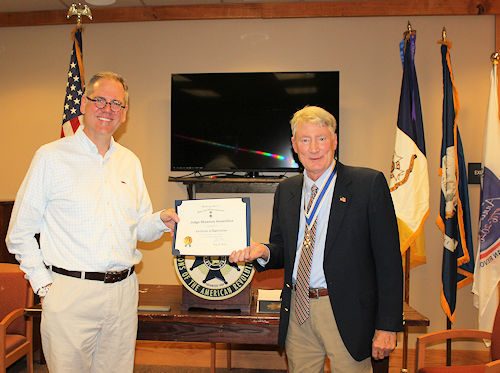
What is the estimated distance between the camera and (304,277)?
1786 millimetres

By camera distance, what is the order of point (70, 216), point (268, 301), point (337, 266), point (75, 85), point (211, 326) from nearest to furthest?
point (337, 266), point (70, 216), point (211, 326), point (268, 301), point (75, 85)

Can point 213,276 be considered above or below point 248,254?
below

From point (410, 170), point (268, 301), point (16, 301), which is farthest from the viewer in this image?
point (410, 170)

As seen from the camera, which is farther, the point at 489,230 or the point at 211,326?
the point at 489,230

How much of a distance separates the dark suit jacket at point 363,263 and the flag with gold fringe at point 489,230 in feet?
6.71

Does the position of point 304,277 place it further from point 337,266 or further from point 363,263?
point 363,263

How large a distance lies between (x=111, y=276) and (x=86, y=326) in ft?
0.78

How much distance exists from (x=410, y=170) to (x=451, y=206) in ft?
1.46

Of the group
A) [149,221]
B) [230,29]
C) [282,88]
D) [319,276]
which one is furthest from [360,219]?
[230,29]

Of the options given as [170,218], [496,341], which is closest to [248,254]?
[170,218]

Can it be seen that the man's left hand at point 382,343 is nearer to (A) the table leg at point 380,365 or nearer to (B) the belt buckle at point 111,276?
(A) the table leg at point 380,365

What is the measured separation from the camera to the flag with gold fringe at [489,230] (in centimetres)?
331

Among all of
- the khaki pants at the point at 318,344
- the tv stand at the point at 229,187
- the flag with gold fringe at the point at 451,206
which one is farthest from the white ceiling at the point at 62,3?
the khaki pants at the point at 318,344

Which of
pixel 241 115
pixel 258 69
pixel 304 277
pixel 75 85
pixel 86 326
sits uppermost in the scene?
pixel 258 69
